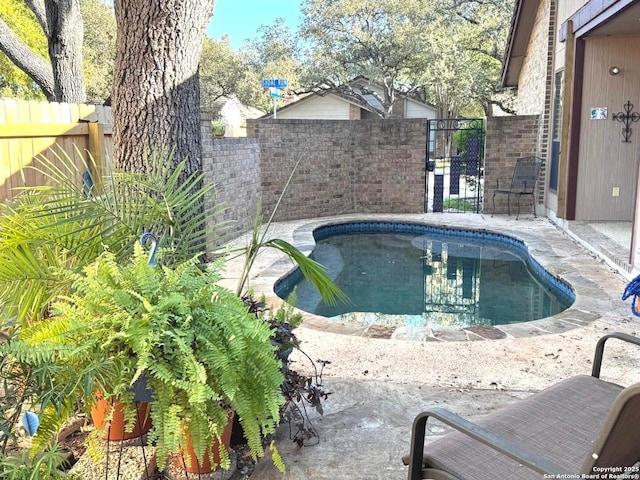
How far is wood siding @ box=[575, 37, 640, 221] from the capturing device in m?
7.71

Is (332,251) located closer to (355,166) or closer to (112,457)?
(355,166)

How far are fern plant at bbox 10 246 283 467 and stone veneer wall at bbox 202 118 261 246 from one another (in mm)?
5344

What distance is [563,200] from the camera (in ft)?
26.6

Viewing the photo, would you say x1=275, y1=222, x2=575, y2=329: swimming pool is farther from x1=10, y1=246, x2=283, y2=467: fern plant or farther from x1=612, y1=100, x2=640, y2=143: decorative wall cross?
x1=10, y1=246, x2=283, y2=467: fern plant

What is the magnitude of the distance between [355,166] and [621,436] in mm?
9432

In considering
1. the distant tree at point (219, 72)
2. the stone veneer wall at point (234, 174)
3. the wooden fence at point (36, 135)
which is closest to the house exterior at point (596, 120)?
the stone veneer wall at point (234, 174)

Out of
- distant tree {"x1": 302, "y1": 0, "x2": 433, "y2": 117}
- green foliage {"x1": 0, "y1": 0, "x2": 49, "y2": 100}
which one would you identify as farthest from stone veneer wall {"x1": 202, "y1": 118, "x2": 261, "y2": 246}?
distant tree {"x1": 302, "y1": 0, "x2": 433, "y2": 117}

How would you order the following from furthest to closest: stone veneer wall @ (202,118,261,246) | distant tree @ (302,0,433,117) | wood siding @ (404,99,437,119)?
wood siding @ (404,99,437,119) < distant tree @ (302,0,433,117) < stone veneer wall @ (202,118,261,246)

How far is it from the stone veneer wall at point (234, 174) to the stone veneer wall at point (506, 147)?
4048 mm

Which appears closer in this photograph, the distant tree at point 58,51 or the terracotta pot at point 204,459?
the terracotta pot at point 204,459

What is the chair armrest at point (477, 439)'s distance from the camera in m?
1.37

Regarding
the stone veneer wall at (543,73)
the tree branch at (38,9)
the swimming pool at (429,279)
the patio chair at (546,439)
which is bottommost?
the swimming pool at (429,279)

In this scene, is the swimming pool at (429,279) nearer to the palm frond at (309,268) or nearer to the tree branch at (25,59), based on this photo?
the palm frond at (309,268)

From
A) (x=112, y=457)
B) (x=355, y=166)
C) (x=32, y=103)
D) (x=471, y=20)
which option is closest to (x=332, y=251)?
(x=355, y=166)
